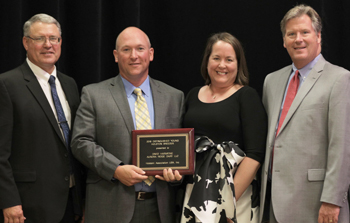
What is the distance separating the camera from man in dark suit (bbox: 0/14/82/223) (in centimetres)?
240

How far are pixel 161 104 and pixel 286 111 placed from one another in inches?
29.1

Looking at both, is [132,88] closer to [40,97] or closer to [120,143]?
[120,143]

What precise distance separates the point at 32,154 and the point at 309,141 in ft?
5.10

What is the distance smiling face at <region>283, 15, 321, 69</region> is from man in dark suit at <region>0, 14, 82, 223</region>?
1.43 m

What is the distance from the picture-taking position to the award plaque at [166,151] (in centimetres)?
243

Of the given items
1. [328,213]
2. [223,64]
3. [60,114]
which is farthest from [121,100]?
[328,213]

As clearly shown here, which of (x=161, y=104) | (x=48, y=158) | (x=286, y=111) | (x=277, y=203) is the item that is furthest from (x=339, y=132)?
(x=48, y=158)

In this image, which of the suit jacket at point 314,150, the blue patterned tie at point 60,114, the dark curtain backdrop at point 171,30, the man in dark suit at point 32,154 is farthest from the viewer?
the dark curtain backdrop at point 171,30

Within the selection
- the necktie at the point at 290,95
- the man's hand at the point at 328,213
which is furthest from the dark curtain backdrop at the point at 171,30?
the man's hand at the point at 328,213

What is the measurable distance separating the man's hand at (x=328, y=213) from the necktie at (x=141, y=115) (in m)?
0.95

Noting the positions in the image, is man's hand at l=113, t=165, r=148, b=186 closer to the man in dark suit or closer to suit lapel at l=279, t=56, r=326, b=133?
the man in dark suit

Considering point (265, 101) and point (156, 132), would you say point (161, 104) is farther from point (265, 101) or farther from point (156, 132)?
point (265, 101)

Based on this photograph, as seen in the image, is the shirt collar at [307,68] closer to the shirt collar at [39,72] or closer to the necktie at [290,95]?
the necktie at [290,95]

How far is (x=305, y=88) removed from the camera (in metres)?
2.45
